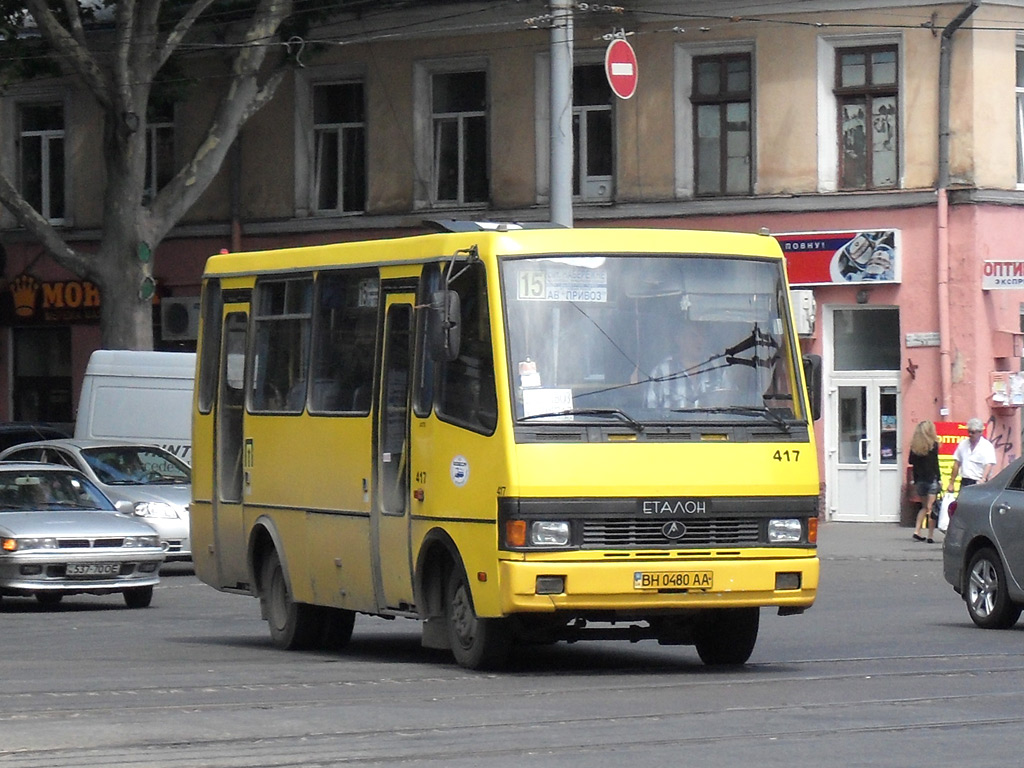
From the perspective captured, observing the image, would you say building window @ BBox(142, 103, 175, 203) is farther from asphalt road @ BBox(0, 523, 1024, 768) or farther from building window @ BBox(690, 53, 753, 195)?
asphalt road @ BBox(0, 523, 1024, 768)

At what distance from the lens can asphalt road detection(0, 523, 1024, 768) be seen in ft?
30.0

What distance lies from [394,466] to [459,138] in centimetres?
2180

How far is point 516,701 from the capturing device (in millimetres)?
11102

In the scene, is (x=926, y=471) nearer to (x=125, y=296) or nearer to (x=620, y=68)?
(x=620, y=68)

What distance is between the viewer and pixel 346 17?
115 feet

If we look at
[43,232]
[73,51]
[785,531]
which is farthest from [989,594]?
[43,232]

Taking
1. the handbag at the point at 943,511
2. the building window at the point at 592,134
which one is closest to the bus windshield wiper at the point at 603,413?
the handbag at the point at 943,511

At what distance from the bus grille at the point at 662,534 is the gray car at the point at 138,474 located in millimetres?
12721

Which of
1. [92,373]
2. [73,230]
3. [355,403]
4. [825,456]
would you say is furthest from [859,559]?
[73,230]

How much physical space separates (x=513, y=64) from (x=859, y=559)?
37.0 feet

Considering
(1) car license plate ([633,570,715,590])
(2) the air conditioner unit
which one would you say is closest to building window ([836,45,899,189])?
(2) the air conditioner unit

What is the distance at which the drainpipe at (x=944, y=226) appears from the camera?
30.8 meters

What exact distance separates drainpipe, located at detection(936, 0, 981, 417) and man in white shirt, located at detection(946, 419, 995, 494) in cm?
270

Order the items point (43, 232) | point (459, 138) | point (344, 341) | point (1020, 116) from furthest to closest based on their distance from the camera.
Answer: point (459, 138) < point (1020, 116) < point (43, 232) < point (344, 341)
